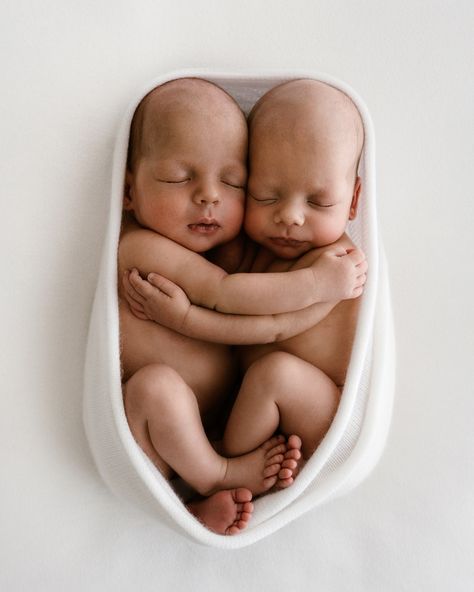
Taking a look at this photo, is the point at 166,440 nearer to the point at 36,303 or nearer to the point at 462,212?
the point at 36,303

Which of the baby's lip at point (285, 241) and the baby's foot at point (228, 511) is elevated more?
the baby's lip at point (285, 241)

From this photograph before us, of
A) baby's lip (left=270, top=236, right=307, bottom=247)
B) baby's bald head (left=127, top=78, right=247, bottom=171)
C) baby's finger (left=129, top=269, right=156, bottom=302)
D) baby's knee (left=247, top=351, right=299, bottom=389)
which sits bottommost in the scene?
baby's knee (left=247, top=351, right=299, bottom=389)

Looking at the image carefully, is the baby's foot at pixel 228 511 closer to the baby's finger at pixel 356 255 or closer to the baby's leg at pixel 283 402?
the baby's leg at pixel 283 402


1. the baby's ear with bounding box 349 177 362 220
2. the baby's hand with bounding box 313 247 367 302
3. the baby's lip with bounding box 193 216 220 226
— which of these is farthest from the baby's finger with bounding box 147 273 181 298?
the baby's ear with bounding box 349 177 362 220

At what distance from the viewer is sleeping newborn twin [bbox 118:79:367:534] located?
1260 mm

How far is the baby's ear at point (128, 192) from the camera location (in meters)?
1.38

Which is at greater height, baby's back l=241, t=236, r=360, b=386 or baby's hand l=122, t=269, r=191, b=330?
baby's hand l=122, t=269, r=191, b=330

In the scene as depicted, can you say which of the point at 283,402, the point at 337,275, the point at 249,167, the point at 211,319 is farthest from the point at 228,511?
the point at 249,167

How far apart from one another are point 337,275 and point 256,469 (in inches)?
12.6

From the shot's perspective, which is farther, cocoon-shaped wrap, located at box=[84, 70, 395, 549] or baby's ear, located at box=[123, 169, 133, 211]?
baby's ear, located at box=[123, 169, 133, 211]

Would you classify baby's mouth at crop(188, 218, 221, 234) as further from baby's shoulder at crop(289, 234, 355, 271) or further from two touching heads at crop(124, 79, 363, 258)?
baby's shoulder at crop(289, 234, 355, 271)

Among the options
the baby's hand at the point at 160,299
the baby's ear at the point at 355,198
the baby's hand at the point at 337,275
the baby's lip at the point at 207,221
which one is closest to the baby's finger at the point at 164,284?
the baby's hand at the point at 160,299

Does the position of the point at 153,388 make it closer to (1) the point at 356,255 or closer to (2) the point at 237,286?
(2) the point at 237,286

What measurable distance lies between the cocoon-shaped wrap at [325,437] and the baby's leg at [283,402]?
0.03 m
